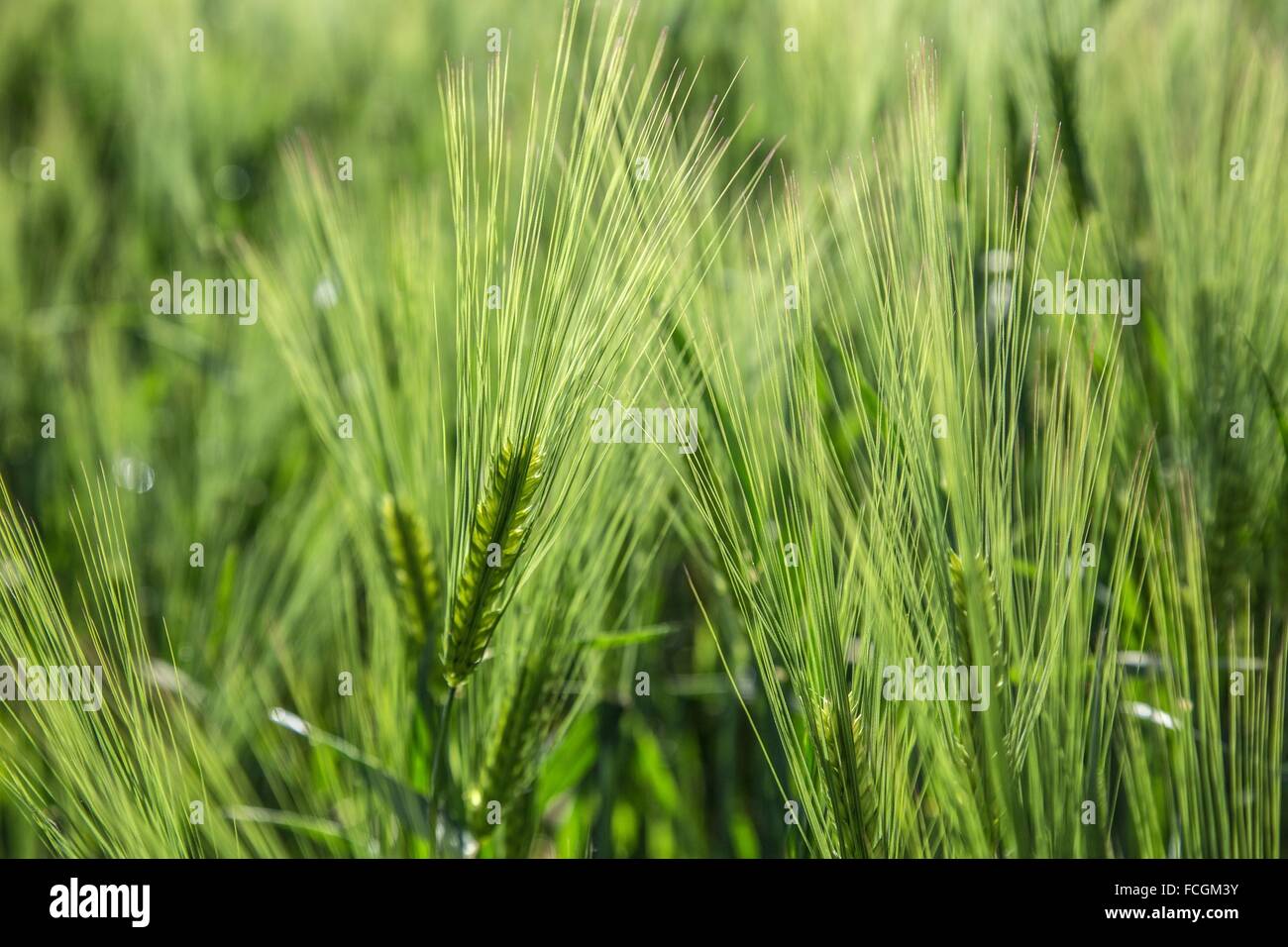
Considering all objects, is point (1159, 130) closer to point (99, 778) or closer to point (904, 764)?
point (904, 764)

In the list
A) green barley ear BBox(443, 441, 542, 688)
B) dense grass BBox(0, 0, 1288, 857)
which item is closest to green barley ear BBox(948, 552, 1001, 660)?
dense grass BBox(0, 0, 1288, 857)

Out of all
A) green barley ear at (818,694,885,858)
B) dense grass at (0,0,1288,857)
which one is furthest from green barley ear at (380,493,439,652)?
green barley ear at (818,694,885,858)

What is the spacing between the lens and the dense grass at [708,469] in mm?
351

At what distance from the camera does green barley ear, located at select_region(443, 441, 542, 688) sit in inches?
13.7

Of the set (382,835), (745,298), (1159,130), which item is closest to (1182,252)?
(1159,130)

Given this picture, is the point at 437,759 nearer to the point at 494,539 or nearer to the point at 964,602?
the point at 494,539

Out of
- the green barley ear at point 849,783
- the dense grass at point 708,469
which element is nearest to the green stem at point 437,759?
the dense grass at point 708,469

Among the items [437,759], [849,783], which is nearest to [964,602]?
[849,783]

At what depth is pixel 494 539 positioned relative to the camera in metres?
0.35

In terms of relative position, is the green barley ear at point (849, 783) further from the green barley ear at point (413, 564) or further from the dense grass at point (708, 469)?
the green barley ear at point (413, 564)

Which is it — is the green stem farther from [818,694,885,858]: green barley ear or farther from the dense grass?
[818,694,885,858]: green barley ear

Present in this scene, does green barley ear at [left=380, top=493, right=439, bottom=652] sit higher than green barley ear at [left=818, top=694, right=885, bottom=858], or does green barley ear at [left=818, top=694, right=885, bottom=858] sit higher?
green barley ear at [left=380, top=493, right=439, bottom=652]

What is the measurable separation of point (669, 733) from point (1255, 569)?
0.35 m
